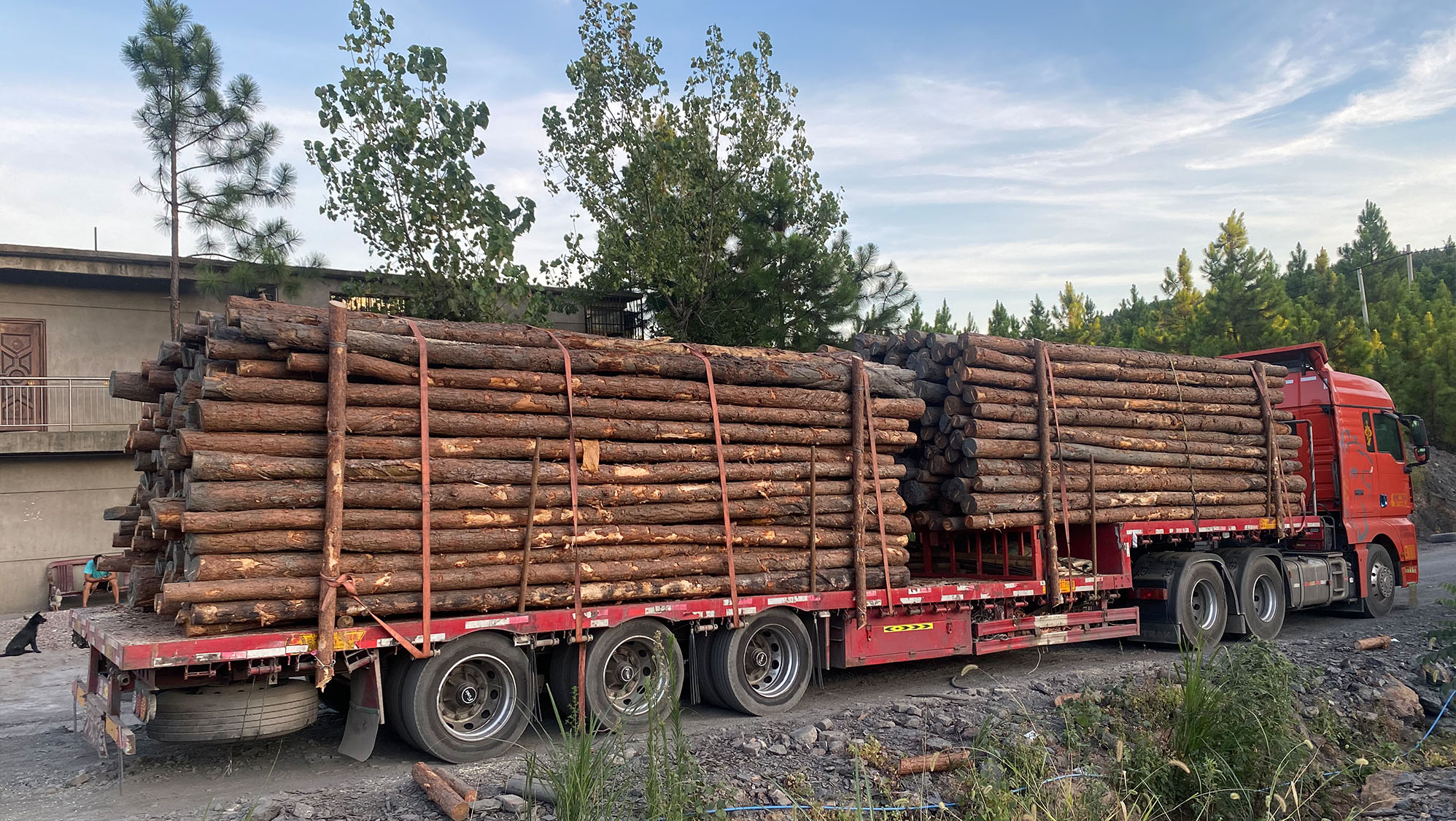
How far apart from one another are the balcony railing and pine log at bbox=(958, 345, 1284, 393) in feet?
55.1

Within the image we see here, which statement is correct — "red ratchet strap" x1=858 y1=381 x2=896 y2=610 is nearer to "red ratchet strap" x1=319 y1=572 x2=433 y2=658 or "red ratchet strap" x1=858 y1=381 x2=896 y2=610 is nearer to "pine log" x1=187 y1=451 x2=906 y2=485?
"pine log" x1=187 y1=451 x2=906 y2=485

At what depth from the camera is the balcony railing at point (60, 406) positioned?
1994 cm

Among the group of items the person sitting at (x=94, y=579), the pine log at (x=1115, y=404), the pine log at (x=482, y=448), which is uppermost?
the pine log at (x=1115, y=404)

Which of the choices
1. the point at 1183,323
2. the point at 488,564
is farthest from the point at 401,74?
the point at 1183,323

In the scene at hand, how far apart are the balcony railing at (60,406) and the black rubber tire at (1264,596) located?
19.6 meters

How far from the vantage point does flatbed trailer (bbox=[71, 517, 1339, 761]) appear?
7215mm

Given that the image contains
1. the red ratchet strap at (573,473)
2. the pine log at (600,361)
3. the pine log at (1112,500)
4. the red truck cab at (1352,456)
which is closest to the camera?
the pine log at (600,361)

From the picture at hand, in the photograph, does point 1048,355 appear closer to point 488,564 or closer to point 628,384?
point 628,384

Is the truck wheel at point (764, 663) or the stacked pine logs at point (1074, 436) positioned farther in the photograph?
the stacked pine logs at point (1074, 436)

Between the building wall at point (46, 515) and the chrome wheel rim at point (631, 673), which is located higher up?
the building wall at point (46, 515)

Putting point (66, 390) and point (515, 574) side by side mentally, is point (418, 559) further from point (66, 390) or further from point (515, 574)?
point (66, 390)

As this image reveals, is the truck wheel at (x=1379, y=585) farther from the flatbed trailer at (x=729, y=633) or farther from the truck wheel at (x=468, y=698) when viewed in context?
the truck wheel at (x=468, y=698)

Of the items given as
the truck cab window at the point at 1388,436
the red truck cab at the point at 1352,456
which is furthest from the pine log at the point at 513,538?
the truck cab window at the point at 1388,436

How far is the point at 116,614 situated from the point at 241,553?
2.49 metres
